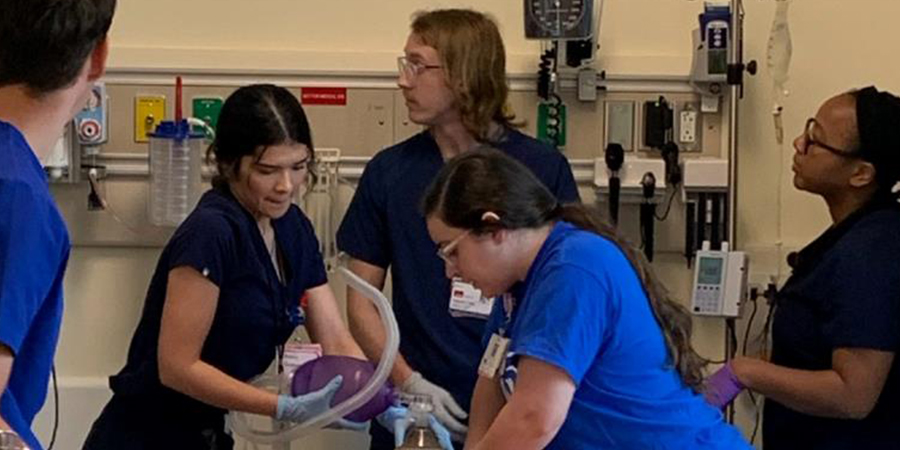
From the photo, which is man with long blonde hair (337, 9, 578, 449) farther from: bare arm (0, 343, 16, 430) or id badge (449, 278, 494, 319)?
bare arm (0, 343, 16, 430)

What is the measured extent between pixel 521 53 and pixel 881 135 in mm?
1052

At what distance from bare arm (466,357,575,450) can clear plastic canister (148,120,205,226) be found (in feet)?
5.11

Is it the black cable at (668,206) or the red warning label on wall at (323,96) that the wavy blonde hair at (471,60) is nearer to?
the red warning label on wall at (323,96)

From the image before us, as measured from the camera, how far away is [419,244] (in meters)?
2.64

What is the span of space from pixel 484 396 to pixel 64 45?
101 cm

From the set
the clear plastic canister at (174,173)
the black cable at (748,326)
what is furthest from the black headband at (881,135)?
the clear plastic canister at (174,173)

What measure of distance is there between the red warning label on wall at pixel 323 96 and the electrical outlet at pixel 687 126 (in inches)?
35.8

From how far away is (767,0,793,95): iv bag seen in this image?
312cm

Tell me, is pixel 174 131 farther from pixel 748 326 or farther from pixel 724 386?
pixel 748 326

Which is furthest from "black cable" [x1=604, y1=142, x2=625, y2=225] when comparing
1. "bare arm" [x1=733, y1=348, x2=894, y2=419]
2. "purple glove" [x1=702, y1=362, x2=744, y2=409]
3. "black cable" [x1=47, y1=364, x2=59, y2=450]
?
"black cable" [x1=47, y1=364, x2=59, y2=450]

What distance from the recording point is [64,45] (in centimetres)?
132

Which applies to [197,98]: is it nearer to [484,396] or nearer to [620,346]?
[484,396]

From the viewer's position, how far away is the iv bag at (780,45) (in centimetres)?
312

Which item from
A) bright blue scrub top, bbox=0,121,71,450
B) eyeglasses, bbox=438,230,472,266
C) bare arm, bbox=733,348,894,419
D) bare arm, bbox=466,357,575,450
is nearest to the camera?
bright blue scrub top, bbox=0,121,71,450
